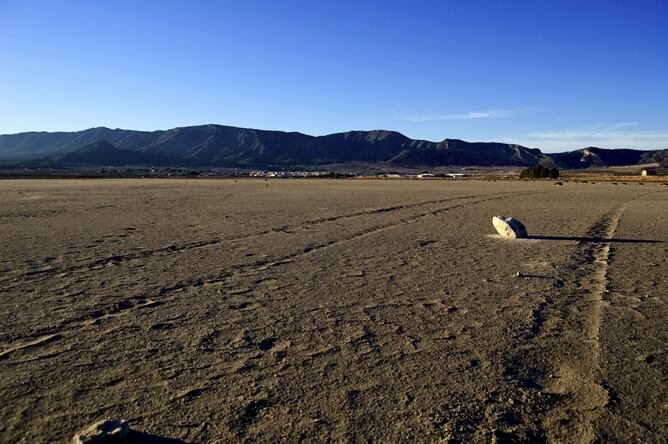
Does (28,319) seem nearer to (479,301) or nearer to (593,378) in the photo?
(479,301)

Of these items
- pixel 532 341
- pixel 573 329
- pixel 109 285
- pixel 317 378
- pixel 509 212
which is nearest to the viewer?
pixel 317 378

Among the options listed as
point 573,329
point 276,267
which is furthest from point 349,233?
point 573,329

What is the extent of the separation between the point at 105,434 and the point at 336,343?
2.38 meters

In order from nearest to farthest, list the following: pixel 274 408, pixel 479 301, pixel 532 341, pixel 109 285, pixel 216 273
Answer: pixel 274 408
pixel 532 341
pixel 479 301
pixel 109 285
pixel 216 273

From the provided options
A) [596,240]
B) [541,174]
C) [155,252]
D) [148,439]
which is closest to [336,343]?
[148,439]

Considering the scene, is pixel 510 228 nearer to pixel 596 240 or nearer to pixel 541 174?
pixel 596 240

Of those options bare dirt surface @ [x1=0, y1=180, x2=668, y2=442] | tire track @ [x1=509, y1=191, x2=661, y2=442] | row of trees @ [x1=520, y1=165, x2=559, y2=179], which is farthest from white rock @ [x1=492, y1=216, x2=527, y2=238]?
row of trees @ [x1=520, y1=165, x2=559, y2=179]

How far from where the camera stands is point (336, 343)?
15.9 feet

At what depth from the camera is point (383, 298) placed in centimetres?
644

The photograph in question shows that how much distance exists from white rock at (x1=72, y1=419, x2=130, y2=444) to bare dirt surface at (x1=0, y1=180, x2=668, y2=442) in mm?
328

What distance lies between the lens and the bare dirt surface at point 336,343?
3.43 meters

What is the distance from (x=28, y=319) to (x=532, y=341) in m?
5.40

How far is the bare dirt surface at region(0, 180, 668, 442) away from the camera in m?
3.43

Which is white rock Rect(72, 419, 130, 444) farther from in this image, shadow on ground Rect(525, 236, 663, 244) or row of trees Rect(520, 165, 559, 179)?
row of trees Rect(520, 165, 559, 179)
